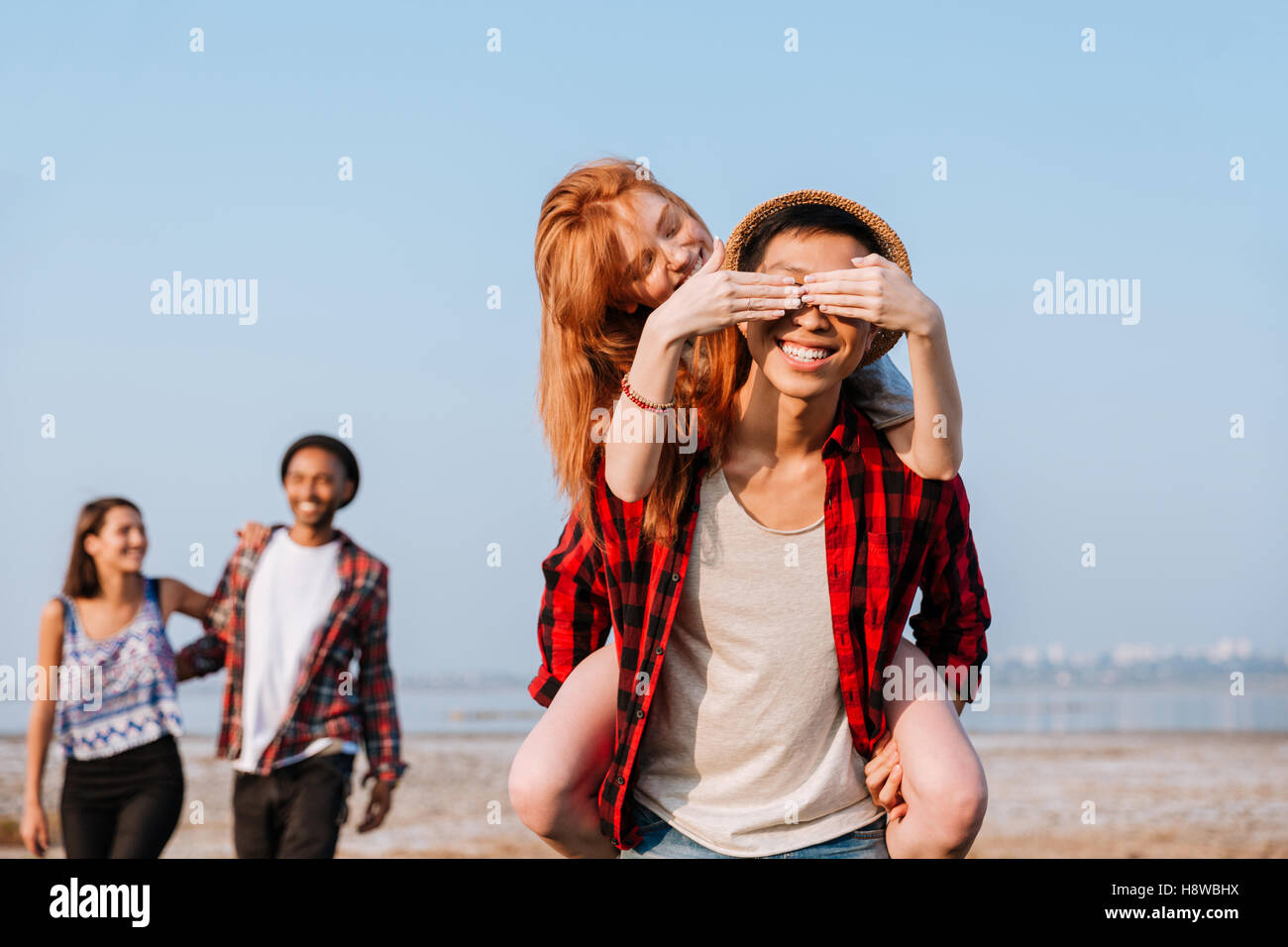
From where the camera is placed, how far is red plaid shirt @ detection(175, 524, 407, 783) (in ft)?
19.8

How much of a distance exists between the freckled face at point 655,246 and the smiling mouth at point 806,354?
102cm

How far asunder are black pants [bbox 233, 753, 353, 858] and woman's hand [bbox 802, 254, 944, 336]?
4.03 m

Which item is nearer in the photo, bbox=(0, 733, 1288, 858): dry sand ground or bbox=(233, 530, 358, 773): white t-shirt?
bbox=(233, 530, 358, 773): white t-shirt

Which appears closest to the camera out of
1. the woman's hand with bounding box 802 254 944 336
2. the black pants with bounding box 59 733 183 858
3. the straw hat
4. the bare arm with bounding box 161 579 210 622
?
the woman's hand with bounding box 802 254 944 336

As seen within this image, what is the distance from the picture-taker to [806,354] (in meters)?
3.03

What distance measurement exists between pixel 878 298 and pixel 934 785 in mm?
1093

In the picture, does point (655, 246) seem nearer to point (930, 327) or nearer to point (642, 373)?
point (642, 373)

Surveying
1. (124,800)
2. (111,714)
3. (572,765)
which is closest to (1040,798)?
(124,800)

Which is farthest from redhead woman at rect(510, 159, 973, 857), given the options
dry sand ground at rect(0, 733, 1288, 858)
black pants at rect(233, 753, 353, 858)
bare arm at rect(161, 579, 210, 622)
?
dry sand ground at rect(0, 733, 1288, 858)

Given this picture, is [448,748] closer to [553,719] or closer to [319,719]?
[319,719]

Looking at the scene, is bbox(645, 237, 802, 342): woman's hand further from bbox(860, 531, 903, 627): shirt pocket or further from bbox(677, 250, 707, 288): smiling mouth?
bbox(677, 250, 707, 288): smiling mouth

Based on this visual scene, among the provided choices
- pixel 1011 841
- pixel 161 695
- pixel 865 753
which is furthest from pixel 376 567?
pixel 1011 841

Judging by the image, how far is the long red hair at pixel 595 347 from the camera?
10.9 ft
